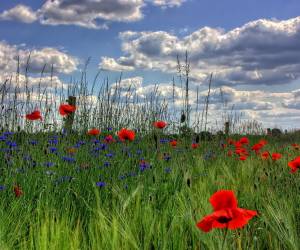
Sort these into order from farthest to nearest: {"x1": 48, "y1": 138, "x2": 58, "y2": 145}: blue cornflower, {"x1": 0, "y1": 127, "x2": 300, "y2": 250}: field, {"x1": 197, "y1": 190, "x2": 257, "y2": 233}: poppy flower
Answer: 1. {"x1": 48, "y1": 138, "x2": 58, "y2": 145}: blue cornflower
2. {"x1": 0, "y1": 127, "x2": 300, "y2": 250}: field
3. {"x1": 197, "y1": 190, "x2": 257, "y2": 233}: poppy flower

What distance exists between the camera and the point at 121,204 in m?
2.43

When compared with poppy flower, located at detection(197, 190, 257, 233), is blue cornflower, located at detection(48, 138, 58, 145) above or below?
below

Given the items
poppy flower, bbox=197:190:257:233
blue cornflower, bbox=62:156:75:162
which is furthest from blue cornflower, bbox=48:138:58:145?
poppy flower, bbox=197:190:257:233

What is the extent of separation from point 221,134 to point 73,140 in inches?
169

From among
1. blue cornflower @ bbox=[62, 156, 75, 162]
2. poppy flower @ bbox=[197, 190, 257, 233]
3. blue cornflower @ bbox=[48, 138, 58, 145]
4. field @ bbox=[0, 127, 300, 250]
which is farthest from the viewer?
blue cornflower @ bbox=[48, 138, 58, 145]

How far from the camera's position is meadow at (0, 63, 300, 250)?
194 cm

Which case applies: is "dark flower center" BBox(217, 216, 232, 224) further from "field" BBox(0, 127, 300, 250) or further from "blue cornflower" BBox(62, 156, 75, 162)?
"blue cornflower" BBox(62, 156, 75, 162)

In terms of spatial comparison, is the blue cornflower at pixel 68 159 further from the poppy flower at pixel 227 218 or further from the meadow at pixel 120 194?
the poppy flower at pixel 227 218

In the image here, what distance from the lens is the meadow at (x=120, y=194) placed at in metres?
1.94

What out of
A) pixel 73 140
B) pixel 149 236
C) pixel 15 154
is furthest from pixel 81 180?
pixel 73 140

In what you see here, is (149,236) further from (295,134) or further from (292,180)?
(295,134)

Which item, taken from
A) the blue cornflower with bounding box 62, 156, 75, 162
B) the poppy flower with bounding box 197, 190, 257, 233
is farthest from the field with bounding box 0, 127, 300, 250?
the poppy flower with bounding box 197, 190, 257, 233

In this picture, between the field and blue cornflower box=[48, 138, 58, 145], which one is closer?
the field

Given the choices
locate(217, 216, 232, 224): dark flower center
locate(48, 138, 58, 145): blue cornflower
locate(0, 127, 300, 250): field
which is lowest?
locate(0, 127, 300, 250): field
